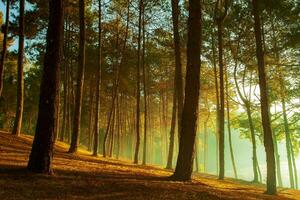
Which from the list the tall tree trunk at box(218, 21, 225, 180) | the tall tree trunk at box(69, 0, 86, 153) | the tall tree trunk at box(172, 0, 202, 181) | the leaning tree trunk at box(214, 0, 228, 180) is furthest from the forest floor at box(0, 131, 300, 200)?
the leaning tree trunk at box(214, 0, 228, 180)

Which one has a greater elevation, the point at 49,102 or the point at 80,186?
the point at 49,102

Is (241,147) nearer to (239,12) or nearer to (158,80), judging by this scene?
(158,80)

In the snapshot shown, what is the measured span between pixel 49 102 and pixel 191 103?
208 inches

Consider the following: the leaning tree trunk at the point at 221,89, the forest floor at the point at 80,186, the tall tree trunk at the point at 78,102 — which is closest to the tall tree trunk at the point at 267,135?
the leaning tree trunk at the point at 221,89

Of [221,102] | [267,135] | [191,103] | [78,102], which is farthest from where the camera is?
[221,102]

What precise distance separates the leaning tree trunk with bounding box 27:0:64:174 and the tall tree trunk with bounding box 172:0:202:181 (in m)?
4.95

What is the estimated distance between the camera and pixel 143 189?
11117mm

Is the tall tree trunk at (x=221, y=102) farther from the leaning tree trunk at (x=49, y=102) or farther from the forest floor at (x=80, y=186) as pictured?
the leaning tree trunk at (x=49, y=102)

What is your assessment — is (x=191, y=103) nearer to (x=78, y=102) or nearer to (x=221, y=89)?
(x=78, y=102)

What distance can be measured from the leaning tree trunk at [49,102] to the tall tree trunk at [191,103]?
16.2ft

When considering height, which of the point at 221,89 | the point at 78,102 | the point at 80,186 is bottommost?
the point at 80,186

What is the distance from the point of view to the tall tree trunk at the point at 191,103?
13.3m

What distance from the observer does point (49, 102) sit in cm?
1058

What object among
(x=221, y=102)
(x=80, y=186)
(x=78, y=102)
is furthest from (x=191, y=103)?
(x=221, y=102)
